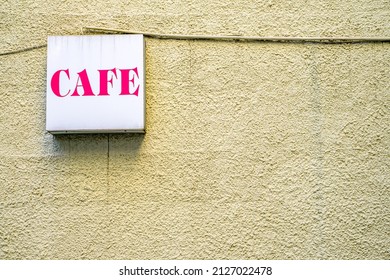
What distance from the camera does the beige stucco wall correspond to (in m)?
2.59

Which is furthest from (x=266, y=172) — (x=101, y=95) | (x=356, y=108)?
(x=101, y=95)

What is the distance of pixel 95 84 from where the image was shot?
2609mm

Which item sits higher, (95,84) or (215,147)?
(95,84)

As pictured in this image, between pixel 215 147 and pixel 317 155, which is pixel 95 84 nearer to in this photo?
pixel 215 147

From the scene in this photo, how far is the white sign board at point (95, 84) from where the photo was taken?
2.58 meters

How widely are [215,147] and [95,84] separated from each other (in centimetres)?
92

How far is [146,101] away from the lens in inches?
106

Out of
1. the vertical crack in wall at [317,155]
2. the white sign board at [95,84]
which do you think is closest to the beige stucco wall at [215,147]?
the vertical crack in wall at [317,155]

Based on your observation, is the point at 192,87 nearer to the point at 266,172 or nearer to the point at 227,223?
the point at 266,172

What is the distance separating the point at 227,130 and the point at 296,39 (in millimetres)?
804

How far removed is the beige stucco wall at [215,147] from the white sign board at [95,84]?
0.40 ft

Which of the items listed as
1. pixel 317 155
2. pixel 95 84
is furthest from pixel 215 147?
pixel 95 84

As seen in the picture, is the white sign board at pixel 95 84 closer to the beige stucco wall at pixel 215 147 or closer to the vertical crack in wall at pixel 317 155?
the beige stucco wall at pixel 215 147

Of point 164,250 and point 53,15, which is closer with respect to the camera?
point 164,250
